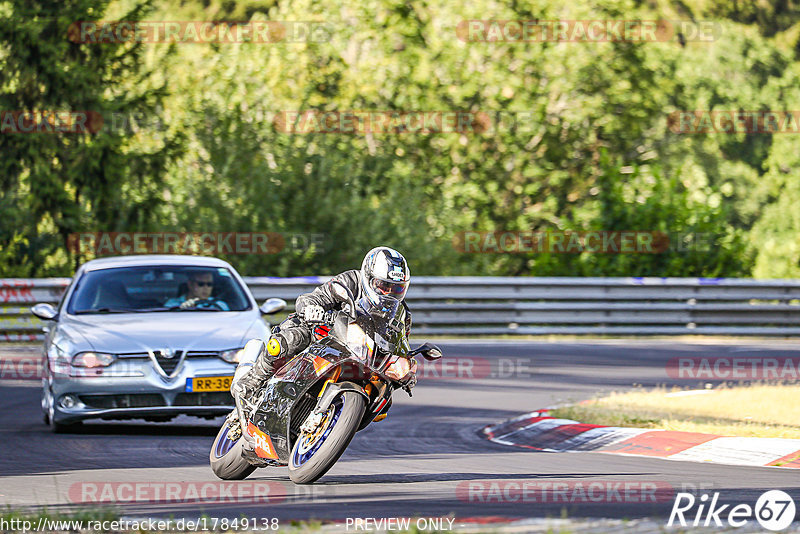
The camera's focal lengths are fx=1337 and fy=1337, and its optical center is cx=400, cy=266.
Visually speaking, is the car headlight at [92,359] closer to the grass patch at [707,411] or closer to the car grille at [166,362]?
the car grille at [166,362]

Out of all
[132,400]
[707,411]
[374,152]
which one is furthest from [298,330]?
[374,152]

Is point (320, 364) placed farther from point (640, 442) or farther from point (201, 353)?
point (640, 442)

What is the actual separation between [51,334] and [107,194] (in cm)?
1534

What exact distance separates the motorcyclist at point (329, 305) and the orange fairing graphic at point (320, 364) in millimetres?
157

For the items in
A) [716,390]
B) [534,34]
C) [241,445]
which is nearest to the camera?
[241,445]

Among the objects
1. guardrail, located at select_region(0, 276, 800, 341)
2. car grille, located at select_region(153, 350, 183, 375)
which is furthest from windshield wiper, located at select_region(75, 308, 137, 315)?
guardrail, located at select_region(0, 276, 800, 341)

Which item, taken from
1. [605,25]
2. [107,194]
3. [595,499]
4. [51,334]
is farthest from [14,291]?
[605,25]

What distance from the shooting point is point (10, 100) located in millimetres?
26703

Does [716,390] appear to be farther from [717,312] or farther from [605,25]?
[605,25]

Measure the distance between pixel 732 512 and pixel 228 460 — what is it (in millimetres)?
3213

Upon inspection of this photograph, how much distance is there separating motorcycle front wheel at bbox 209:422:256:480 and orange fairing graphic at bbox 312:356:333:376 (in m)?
0.92

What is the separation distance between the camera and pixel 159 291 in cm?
1298

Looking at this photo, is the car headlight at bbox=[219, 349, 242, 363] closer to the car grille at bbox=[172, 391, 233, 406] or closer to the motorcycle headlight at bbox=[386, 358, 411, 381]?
the car grille at bbox=[172, 391, 233, 406]

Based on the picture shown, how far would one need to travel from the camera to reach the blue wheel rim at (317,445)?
780 centimetres
